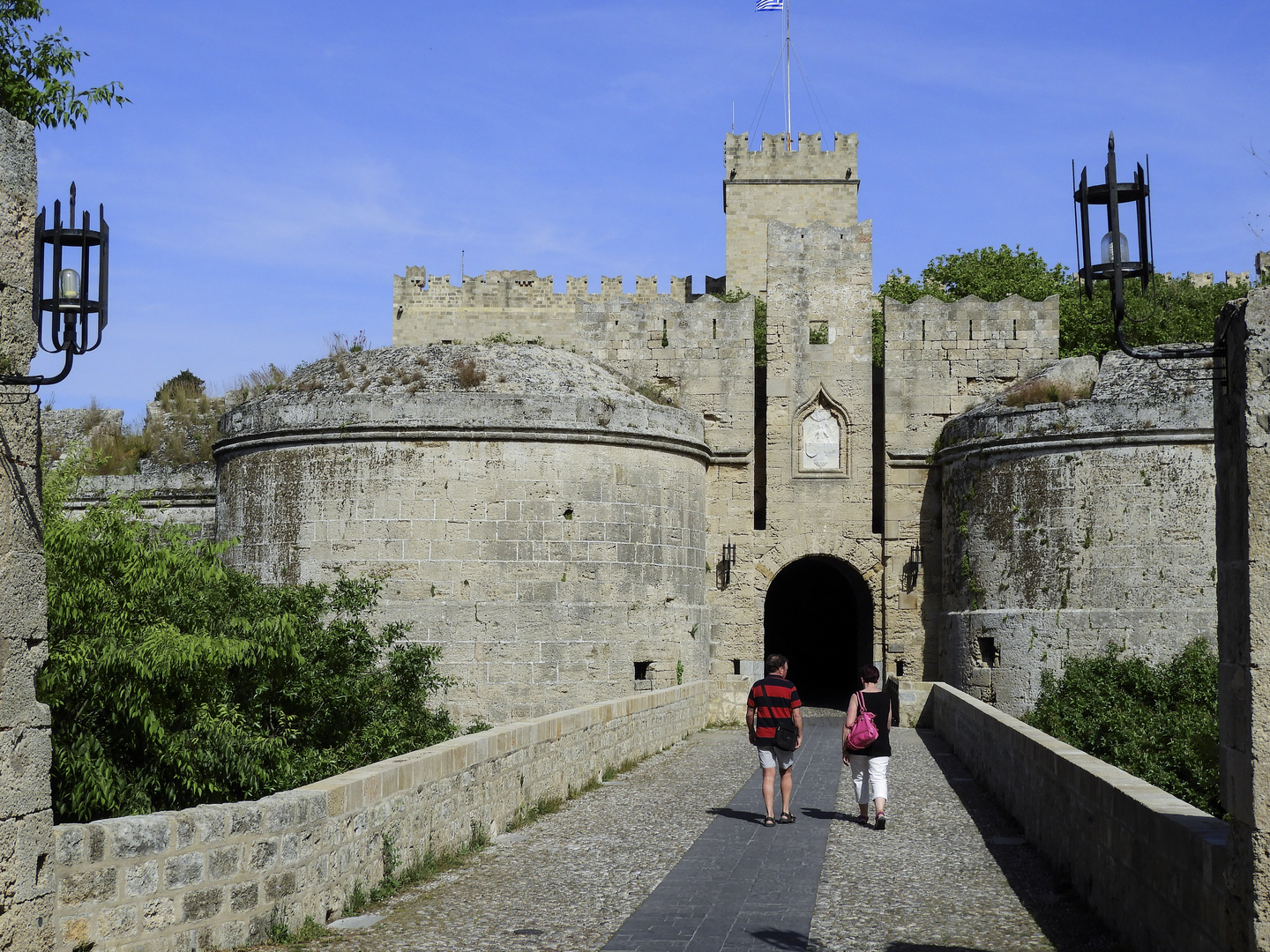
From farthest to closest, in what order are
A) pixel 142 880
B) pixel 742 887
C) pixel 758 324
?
pixel 758 324 < pixel 742 887 < pixel 142 880

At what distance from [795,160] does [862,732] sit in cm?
4116

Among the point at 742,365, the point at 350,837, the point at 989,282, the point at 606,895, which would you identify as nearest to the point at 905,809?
the point at 606,895

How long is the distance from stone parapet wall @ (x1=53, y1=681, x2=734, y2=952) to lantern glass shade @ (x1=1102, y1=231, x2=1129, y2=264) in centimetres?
486

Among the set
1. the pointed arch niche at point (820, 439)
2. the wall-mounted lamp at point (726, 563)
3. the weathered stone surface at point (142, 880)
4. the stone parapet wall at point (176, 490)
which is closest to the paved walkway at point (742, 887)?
the weathered stone surface at point (142, 880)

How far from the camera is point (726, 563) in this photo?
20.5 metres

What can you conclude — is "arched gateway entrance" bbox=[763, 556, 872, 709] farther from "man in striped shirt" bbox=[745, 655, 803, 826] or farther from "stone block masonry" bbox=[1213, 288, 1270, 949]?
"stone block masonry" bbox=[1213, 288, 1270, 949]

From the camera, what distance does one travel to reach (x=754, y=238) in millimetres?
48812

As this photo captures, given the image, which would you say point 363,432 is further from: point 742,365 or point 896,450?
point 896,450

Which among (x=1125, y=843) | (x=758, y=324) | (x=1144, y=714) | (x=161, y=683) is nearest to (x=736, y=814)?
(x=1125, y=843)

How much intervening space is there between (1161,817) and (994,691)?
1299 cm

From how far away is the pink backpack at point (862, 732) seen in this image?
10.5 m

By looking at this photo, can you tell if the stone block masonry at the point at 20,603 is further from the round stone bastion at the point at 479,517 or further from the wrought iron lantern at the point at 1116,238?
the round stone bastion at the point at 479,517

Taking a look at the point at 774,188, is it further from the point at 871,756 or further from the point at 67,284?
the point at 67,284

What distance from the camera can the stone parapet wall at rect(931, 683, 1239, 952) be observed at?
16.8 feet
